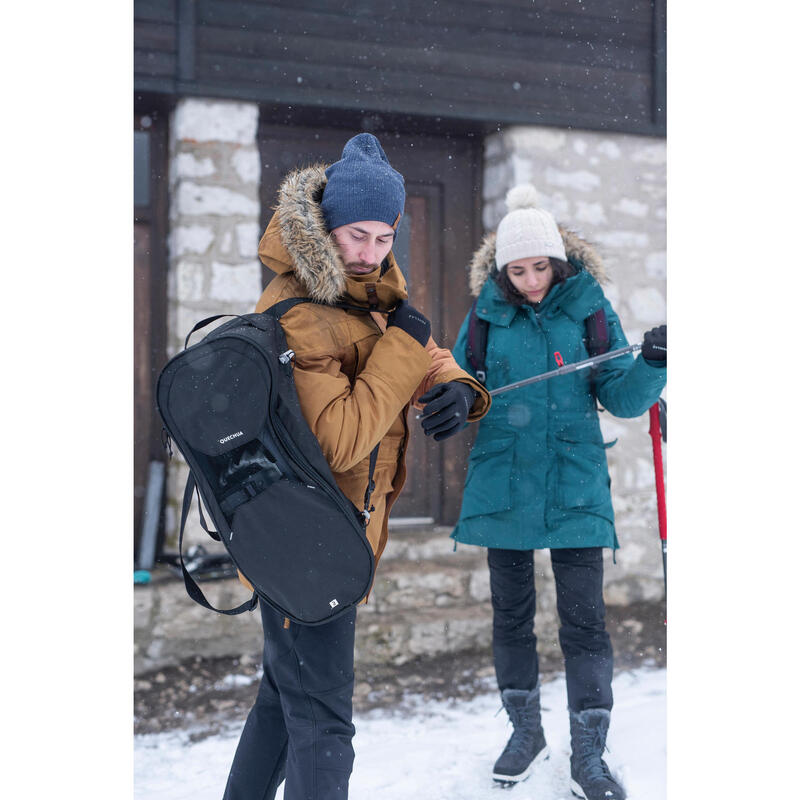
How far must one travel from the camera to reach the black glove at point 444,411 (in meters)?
1.55

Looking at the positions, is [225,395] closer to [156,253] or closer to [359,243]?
[359,243]

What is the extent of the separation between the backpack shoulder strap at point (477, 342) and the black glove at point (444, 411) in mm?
593

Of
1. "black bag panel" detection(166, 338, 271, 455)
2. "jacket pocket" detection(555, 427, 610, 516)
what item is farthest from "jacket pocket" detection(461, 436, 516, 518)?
"black bag panel" detection(166, 338, 271, 455)

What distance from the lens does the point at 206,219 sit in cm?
308

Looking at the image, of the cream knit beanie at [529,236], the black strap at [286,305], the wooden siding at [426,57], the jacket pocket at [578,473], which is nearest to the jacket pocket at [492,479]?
the jacket pocket at [578,473]

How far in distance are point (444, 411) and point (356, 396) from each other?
0.81ft

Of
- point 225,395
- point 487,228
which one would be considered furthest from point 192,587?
point 487,228

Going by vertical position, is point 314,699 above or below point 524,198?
below

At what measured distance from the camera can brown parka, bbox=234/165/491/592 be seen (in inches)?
53.6

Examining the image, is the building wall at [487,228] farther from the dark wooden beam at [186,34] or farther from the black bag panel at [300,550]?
the black bag panel at [300,550]
